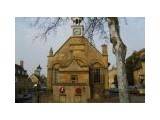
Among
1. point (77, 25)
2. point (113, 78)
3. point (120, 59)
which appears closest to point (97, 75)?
point (113, 78)

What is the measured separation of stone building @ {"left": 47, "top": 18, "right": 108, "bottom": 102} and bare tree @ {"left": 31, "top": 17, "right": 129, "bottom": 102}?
85 mm

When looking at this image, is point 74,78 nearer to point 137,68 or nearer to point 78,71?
point 78,71

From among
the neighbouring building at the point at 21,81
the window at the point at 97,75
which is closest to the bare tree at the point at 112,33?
the window at the point at 97,75

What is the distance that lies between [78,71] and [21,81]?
534mm

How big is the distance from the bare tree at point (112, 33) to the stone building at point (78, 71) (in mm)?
85

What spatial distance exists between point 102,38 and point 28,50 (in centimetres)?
69

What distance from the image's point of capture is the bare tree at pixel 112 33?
6.18 meters

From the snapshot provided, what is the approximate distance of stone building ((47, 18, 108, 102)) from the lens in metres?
6.18

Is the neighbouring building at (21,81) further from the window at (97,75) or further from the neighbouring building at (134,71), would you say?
the neighbouring building at (134,71)
